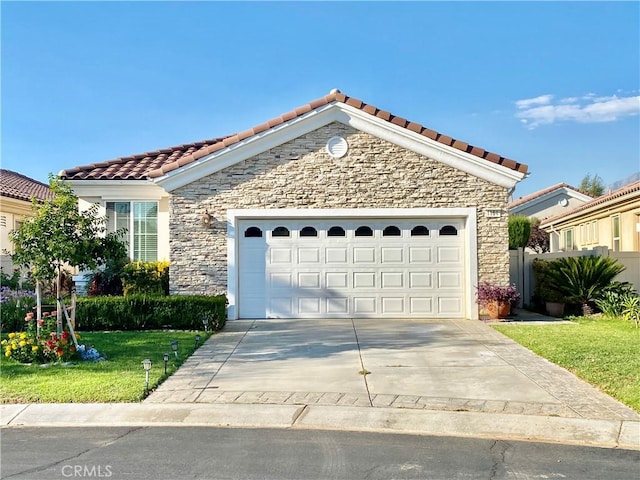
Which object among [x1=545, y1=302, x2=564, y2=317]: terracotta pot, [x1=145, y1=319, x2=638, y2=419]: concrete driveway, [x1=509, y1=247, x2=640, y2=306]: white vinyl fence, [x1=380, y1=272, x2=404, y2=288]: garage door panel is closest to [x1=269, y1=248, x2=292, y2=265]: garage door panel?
[x1=145, y1=319, x2=638, y2=419]: concrete driveway

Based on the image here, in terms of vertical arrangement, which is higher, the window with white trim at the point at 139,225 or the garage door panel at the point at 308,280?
the window with white trim at the point at 139,225

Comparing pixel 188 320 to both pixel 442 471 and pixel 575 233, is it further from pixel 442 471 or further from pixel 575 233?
pixel 575 233

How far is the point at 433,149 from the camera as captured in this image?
14180 mm

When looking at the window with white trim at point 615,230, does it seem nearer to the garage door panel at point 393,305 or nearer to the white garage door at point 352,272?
the white garage door at point 352,272

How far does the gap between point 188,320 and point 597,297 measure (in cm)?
1070

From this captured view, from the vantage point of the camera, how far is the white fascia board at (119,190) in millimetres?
15344

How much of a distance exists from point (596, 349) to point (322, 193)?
23.2 feet

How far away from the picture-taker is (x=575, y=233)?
26.3 metres

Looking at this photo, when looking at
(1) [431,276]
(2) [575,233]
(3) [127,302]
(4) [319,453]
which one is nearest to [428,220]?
(1) [431,276]

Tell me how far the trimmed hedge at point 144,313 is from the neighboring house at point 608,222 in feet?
45.9

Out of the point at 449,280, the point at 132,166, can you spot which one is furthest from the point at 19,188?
the point at 449,280

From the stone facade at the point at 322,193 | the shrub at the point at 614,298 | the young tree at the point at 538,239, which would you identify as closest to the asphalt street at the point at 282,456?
the stone facade at the point at 322,193
